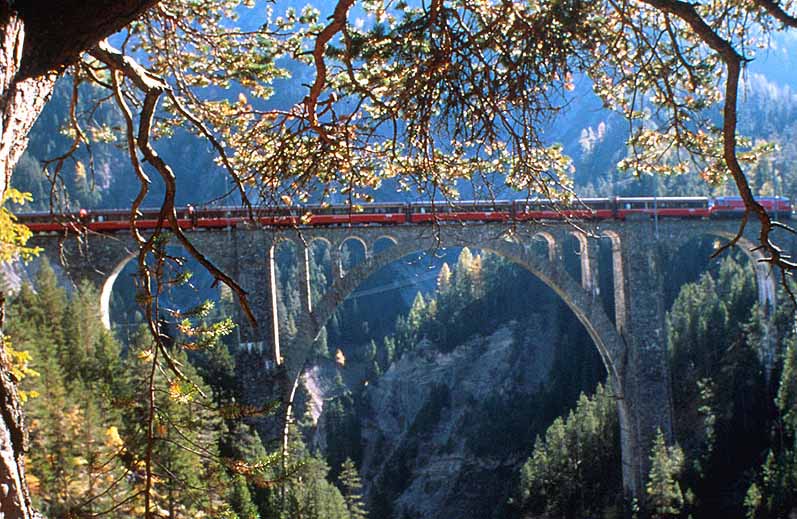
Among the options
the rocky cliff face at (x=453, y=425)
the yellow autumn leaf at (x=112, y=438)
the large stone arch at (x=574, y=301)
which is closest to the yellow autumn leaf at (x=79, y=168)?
the yellow autumn leaf at (x=112, y=438)

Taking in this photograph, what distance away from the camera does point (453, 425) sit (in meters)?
41.0

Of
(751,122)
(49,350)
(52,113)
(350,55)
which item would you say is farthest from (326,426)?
(751,122)

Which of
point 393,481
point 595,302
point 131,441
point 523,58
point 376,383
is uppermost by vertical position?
point 523,58

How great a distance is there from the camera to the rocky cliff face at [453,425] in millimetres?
35594

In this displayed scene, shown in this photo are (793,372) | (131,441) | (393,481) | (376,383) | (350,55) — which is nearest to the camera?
(131,441)

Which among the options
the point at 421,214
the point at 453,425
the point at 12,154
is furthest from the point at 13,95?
the point at 453,425

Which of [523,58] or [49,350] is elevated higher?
[523,58]

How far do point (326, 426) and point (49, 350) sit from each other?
103ft

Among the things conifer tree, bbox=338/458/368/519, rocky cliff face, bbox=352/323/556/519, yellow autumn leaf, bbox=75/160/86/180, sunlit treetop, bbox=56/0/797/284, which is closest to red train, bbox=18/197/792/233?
yellow autumn leaf, bbox=75/160/86/180

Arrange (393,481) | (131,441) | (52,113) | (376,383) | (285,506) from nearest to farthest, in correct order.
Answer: (131,441) → (285,506) → (393,481) → (376,383) → (52,113)

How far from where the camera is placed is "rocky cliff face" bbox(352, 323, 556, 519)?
3559 cm

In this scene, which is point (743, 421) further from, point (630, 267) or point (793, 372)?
point (630, 267)

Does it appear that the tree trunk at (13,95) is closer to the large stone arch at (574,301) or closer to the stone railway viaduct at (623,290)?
the stone railway viaduct at (623,290)

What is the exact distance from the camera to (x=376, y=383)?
1820 inches
